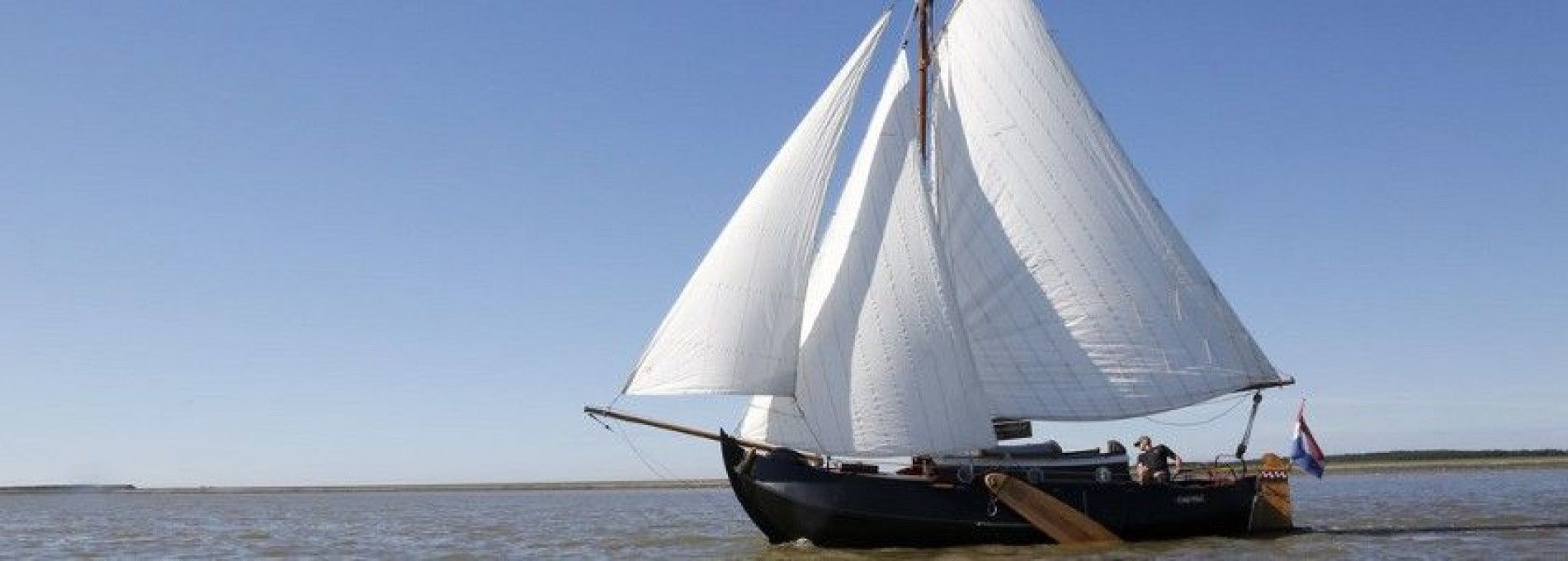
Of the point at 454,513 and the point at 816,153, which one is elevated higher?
the point at 816,153

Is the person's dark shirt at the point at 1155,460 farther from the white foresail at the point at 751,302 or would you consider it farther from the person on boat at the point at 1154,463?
the white foresail at the point at 751,302

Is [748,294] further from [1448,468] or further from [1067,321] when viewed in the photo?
[1448,468]

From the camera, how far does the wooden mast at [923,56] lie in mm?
36094

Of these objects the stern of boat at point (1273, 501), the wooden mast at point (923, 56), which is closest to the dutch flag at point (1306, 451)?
the stern of boat at point (1273, 501)

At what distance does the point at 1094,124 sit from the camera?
3628cm

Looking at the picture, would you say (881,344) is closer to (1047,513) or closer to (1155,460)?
(1047,513)

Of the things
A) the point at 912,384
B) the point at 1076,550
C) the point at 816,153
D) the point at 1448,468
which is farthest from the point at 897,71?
the point at 1448,468

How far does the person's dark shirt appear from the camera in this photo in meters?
33.6

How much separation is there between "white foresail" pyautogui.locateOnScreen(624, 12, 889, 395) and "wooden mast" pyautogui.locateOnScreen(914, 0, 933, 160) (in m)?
4.91

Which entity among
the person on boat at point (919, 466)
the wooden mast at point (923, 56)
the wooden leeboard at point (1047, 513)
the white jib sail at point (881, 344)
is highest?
the wooden mast at point (923, 56)

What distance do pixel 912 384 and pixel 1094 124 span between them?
32.0ft

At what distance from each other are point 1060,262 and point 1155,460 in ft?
17.6

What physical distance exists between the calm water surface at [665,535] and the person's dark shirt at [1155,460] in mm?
1832

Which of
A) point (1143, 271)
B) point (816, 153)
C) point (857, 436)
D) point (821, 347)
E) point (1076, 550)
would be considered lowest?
point (1076, 550)
